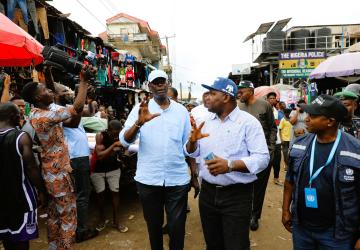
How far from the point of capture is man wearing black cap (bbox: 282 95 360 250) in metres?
2.19

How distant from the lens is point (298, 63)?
52.2 ft

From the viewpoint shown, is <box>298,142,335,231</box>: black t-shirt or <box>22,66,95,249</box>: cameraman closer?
<box>298,142,335,231</box>: black t-shirt

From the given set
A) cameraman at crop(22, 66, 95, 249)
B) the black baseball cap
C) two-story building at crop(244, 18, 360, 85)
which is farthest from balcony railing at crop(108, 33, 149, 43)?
the black baseball cap

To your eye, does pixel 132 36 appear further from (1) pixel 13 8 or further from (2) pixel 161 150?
(2) pixel 161 150

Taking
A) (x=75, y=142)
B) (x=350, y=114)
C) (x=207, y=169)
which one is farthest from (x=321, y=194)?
(x=75, y=142)

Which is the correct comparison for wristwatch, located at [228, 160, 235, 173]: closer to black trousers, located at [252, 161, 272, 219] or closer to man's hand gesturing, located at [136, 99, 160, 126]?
man's hand gesturing, located at [136, 99, 160, 126]

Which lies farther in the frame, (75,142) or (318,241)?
(75,142)

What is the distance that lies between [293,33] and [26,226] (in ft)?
80.4

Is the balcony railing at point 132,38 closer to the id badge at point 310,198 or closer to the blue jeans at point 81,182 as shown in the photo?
the blue jeans at point 81,182

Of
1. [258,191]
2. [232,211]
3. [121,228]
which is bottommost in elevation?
[121,228]

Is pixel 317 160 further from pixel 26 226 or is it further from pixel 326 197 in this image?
Result: pixel 26 226

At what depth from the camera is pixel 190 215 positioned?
521 centimetres

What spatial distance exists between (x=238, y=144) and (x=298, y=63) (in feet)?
48.4

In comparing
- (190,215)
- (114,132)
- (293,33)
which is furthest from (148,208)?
(293,33)
